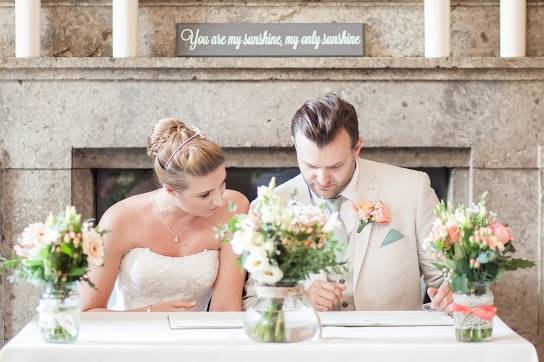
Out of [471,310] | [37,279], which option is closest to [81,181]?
[37,279]

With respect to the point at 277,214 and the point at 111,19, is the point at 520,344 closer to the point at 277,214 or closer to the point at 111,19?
the point at 277,214

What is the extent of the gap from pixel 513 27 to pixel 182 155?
4.91ft

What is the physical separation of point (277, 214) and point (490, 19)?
201 centimetres

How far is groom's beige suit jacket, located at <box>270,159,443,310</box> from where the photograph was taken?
3.46 m

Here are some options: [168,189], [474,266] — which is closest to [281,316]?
[474,266]

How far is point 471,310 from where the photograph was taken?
2.46 meters

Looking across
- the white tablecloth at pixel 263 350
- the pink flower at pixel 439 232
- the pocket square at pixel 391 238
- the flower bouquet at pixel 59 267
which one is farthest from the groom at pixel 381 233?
the flower bouquet at pixel 59 267

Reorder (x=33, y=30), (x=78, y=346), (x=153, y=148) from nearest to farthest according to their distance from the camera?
(x=78, y=346) < (x=153, y=148) < (x=33, y=30)

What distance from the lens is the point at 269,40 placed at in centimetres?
400

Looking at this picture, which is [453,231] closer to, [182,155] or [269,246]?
[269,246]

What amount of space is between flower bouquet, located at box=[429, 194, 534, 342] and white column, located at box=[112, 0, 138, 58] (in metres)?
1.84

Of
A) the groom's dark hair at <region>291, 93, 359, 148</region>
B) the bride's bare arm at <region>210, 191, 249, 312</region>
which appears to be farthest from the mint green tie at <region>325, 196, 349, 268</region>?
the bride's bare arm at <region>210, 191, 249, 312</region>

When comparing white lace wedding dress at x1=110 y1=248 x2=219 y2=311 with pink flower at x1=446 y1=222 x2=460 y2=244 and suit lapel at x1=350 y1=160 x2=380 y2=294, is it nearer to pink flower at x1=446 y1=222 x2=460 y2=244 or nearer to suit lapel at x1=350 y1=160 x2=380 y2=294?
suit lapel at x1=350 y1=160 x2=380 y2=294

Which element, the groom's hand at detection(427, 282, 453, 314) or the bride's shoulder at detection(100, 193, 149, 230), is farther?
the bride's shoulder at detection(100, 193, 149, 230)
